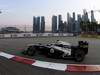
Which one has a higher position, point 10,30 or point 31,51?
point 10,30

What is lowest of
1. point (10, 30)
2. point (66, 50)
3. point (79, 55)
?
point (79, 55)

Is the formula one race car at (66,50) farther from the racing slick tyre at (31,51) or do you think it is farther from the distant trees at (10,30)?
the distant trees at (10,30)

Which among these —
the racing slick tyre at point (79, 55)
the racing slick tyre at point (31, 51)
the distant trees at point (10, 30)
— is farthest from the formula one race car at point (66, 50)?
the distant trees at point (10, 30)

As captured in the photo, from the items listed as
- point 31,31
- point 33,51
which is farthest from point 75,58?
point 31,31

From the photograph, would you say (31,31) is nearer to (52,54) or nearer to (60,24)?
(60,24)

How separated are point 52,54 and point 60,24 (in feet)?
200

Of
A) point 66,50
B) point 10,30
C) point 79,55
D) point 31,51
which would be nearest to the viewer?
point 79,55

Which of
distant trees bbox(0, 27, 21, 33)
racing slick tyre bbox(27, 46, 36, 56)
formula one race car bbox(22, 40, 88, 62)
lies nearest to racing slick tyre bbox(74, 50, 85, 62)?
formula one race car bbox(22, 40, 88, 62)

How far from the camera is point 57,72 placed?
7.37 m

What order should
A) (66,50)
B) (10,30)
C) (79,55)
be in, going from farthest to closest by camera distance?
(10,30) < (66,50) < (79,55)

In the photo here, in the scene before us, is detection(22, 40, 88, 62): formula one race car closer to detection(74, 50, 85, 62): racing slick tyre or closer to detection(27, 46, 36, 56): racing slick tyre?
detection(74, 50, 85, 62): racing slick tyre

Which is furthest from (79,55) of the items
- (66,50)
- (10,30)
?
(10,30)

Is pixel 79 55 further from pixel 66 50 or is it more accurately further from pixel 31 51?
pixel 31 51

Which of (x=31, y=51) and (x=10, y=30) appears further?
(x=10, y=30)
